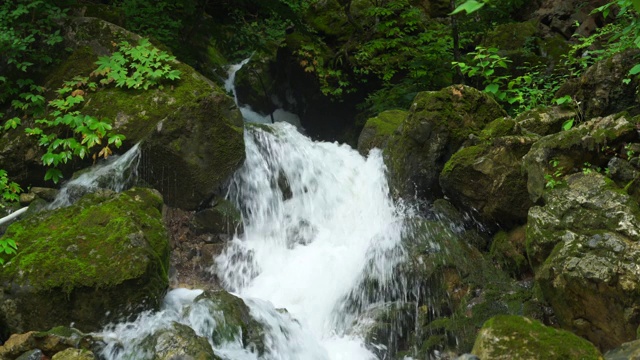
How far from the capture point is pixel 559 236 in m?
5.26

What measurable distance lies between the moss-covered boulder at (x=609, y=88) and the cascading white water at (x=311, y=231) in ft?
9.24

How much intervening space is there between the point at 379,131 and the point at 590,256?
558cm

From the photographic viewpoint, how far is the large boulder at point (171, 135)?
24.6 feet

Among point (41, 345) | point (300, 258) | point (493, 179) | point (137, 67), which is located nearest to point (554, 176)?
point (493, 179)

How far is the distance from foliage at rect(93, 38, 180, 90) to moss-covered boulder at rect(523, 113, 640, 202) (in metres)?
5.29

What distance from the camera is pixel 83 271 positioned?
17.4 feet

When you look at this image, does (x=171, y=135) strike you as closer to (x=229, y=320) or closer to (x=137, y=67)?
(x=137, y=67)

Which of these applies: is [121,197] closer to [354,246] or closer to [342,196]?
[354,246]

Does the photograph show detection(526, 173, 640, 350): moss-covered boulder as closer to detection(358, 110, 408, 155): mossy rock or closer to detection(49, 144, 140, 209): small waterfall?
detection(358, 110, 408, 155): mossy rock

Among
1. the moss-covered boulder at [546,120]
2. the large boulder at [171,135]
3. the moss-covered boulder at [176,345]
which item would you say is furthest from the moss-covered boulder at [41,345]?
the moss-covered boulder at [546,120]

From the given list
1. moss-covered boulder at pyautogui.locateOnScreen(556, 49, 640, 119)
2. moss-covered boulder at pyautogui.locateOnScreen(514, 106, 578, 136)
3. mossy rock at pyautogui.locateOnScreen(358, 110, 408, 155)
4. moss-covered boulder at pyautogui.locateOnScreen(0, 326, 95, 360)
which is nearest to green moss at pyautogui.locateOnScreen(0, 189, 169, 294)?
moss-covered boulder at pyautogui.locateOnScreen(0, 326, 95, 360)

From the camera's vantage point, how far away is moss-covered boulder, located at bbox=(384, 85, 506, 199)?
7926 millimetres

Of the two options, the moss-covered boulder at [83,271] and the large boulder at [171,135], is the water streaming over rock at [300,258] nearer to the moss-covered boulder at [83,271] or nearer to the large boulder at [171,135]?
the moss-covered boulder at [83,271]

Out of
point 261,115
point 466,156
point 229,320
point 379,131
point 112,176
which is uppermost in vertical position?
point 466,156
